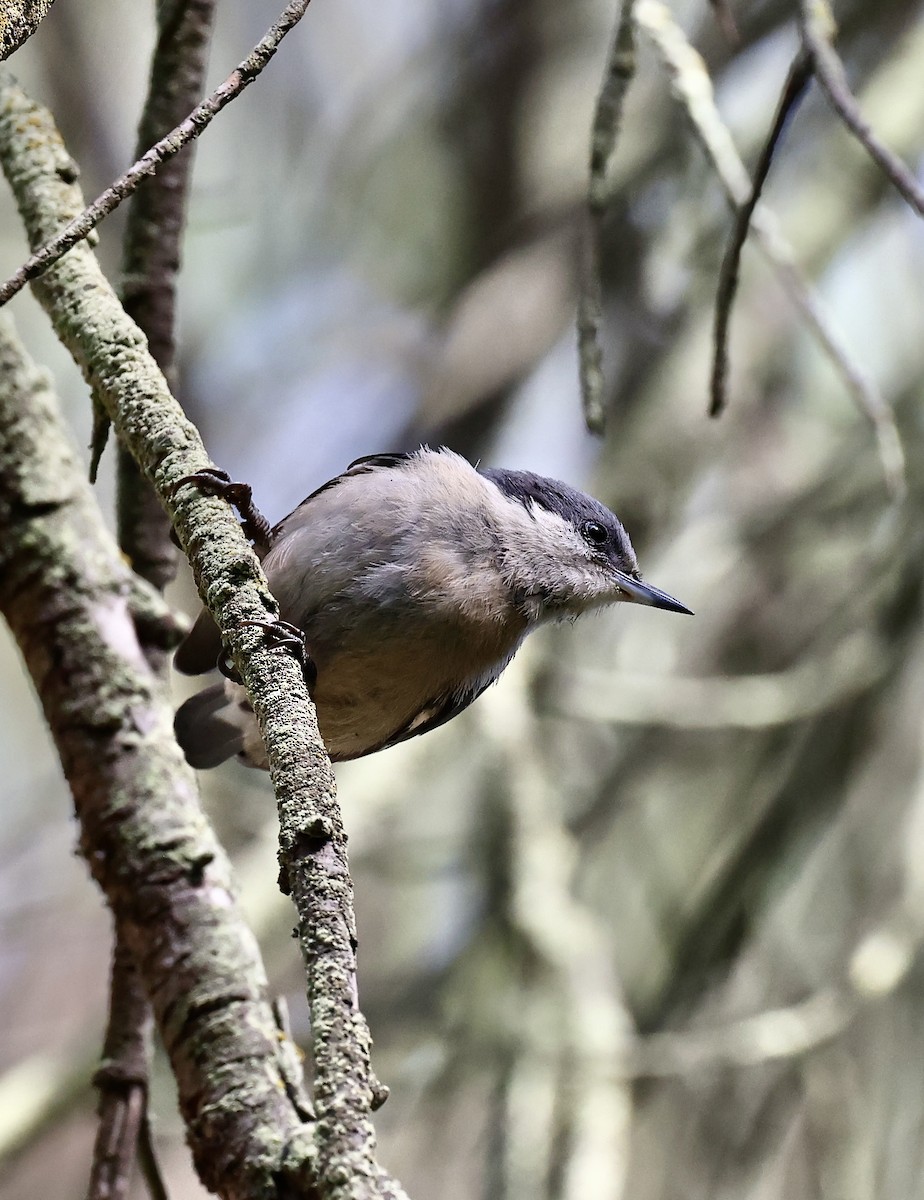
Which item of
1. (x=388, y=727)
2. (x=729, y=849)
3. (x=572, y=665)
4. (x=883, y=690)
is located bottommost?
(x=388, y=727)

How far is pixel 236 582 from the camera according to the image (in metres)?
1.35

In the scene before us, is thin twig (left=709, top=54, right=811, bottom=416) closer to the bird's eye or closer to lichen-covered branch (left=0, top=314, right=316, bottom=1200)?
the bird's eye

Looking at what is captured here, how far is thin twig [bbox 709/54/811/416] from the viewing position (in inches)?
60.8

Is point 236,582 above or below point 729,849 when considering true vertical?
below

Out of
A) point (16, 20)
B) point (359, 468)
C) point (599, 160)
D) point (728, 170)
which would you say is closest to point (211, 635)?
point (359, 468)

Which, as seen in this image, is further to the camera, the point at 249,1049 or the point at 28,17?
the point at 249,1049

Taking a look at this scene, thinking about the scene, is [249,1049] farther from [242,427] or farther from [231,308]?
[231,308]

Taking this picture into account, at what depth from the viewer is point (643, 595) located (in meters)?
2.82

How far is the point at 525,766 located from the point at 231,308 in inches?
102

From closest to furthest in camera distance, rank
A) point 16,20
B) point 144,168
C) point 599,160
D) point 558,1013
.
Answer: point 16,20 → point 144,168 → point 599,160 → point 558,1013

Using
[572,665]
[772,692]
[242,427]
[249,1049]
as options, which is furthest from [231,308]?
[249,1049]

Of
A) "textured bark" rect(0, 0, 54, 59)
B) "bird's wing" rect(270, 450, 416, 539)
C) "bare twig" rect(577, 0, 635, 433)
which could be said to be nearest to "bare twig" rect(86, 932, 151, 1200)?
"bird's wing" rect(270, 450, 416, 539)

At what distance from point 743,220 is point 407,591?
938mm

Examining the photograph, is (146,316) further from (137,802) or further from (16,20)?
(16,20)
